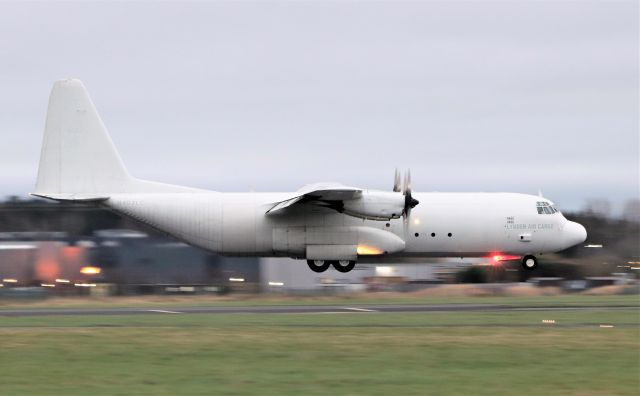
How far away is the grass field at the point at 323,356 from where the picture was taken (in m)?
17.8

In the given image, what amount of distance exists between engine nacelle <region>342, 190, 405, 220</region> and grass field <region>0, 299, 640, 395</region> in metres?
10.9

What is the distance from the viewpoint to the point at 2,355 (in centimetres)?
2184

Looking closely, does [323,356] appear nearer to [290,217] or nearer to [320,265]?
[290,217]

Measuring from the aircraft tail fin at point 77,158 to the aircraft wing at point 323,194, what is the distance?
5.40 meters

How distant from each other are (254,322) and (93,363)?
9667 millimetres

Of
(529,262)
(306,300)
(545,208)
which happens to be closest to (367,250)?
(306,300)

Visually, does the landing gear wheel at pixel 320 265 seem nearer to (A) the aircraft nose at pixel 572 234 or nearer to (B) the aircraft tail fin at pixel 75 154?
(B) the aircraft tail fin at pixel 75 154

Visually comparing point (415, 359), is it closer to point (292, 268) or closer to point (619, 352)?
point (619, 352)

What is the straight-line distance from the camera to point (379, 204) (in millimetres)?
41594

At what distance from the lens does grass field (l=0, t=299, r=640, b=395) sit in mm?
17797

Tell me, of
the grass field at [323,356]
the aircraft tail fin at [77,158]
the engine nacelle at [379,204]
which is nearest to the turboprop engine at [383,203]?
→ the engine nacelle at [379,204]

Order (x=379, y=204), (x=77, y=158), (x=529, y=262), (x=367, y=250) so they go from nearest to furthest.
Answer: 1. (x=379, y=204)
2. (x=367, y=250)
3. (x=77, y=158)
4. (x=529, y=262)

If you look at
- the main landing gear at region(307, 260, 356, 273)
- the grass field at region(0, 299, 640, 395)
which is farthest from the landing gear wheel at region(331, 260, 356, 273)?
the grass field at region(0, 299, 640, 395)

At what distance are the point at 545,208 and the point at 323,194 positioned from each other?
10.9 metres
